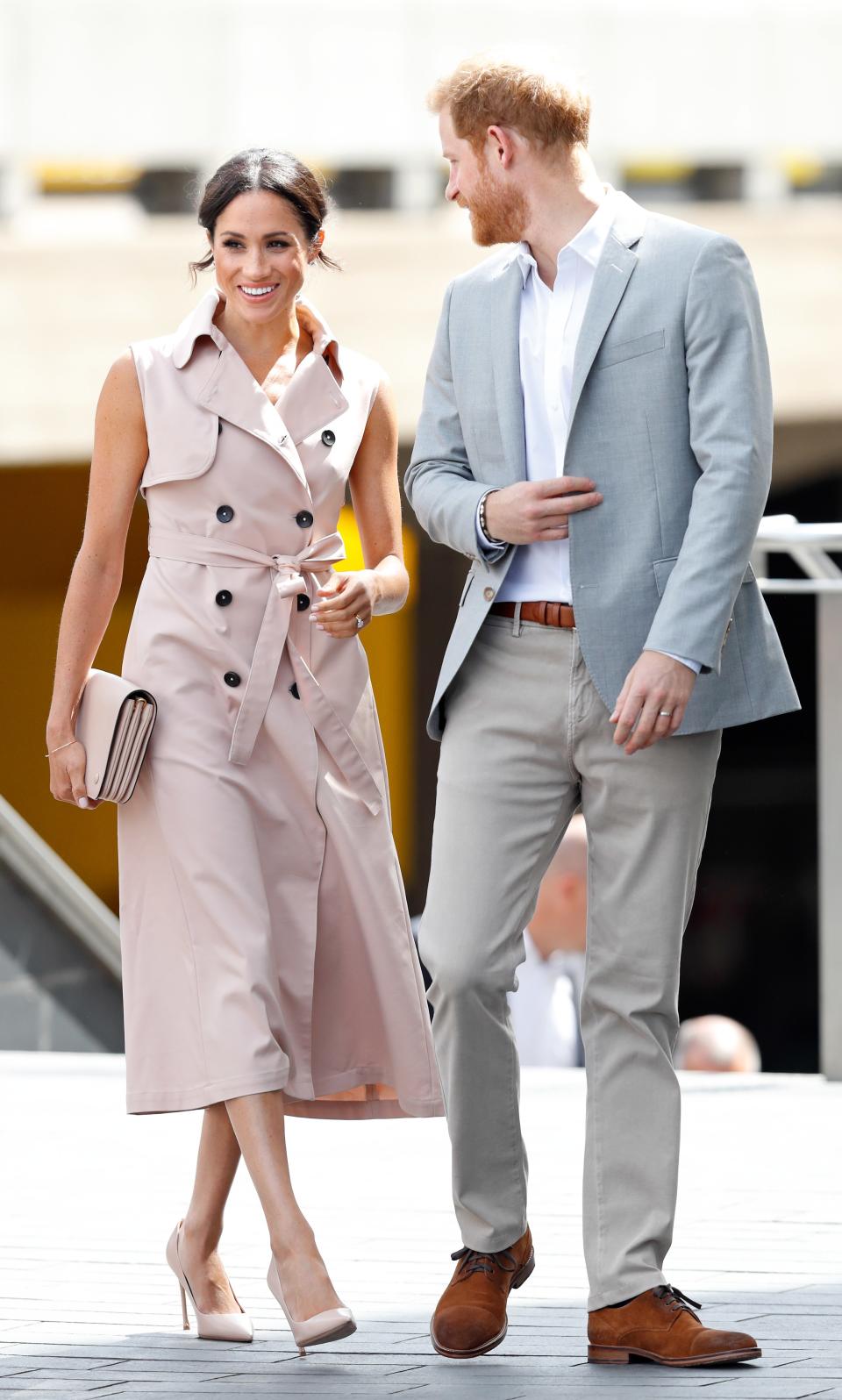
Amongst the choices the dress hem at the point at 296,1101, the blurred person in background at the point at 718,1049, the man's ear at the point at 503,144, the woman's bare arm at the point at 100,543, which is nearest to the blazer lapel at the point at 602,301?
the man's ear at the point at 503,144

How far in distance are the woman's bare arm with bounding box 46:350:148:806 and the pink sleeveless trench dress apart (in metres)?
0.04

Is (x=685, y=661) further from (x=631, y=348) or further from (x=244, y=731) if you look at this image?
(x=244, y=731)

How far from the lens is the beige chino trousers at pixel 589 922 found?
3.85m

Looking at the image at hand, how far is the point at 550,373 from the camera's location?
395 cm

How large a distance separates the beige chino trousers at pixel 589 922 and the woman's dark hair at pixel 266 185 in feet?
2.72

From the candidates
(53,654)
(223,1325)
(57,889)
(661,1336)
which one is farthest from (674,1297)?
(53,654)

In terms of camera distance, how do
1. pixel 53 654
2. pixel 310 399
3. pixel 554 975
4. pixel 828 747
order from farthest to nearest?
pixel 53 654, pixel 554 975, pixel 828 747, pixel 310 399

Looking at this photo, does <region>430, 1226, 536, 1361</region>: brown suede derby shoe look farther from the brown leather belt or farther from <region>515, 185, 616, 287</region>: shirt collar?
<region>515, 185, 616, 287</region>: shirt collar

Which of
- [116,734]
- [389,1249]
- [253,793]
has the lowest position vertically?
[389,1249]

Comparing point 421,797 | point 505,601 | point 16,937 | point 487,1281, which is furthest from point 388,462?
point 421,797

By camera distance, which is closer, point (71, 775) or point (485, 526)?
point (485, 526)

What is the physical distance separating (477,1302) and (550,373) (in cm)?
155

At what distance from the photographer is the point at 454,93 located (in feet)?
12.9

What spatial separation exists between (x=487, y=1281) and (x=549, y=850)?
73 centimetres
